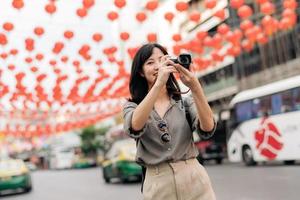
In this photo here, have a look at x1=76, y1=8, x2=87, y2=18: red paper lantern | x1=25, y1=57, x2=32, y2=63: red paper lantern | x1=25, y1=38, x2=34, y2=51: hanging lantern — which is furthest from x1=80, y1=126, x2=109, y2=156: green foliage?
x1=76, y1=8, x2=87, y2=18: red paper lantern

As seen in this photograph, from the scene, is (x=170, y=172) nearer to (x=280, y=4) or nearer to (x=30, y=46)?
(x=30, y=46)

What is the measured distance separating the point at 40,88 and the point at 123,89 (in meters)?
5.53

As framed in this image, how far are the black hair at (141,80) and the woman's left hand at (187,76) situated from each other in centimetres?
24

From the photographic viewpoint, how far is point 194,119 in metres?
2.69

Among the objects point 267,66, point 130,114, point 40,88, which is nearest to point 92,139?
point 267,66

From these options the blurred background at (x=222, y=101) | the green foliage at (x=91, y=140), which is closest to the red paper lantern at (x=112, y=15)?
the blurred background at (x=222, y=101)

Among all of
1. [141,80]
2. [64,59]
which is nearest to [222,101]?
[64,59]

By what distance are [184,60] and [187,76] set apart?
0.08 meters

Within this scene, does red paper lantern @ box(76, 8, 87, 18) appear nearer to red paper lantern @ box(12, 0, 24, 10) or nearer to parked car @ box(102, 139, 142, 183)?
red paper lantern @ box(12, 0, 24, 10)

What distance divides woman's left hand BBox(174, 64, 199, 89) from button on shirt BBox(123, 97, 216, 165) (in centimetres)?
22

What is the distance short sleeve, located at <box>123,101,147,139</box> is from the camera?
261 cm

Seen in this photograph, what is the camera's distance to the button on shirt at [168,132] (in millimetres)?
2604

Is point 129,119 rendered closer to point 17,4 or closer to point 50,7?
point 17,4

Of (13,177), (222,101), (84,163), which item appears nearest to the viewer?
(13,177)
